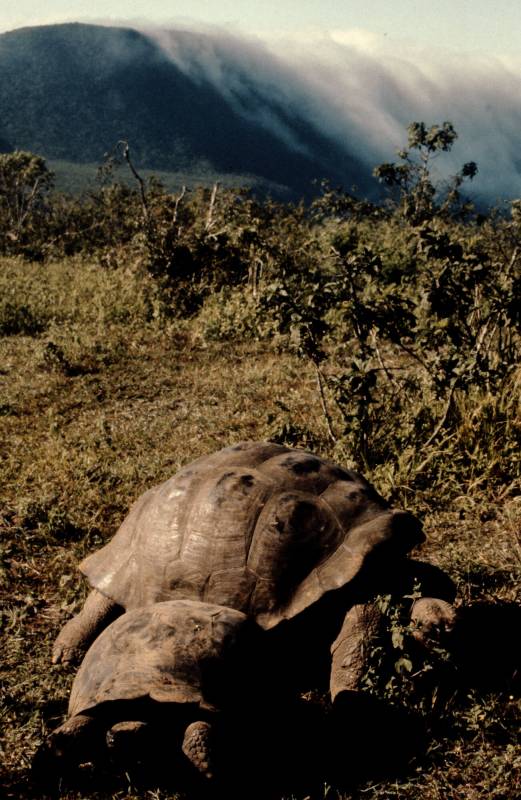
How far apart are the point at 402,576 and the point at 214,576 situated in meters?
0.86

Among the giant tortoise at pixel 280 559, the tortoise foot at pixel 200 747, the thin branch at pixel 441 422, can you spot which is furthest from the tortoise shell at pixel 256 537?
the thin branch at pixel 441 422

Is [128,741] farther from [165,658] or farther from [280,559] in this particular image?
[280,559]

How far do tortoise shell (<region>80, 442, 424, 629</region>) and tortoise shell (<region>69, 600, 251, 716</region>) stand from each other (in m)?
0.19

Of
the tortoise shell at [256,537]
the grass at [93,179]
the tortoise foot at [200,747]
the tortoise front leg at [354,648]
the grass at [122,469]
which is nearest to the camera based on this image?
the tortoise foot at [200,747]

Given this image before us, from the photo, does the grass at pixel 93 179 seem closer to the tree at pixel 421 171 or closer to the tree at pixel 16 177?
the tree at pixel 16 177

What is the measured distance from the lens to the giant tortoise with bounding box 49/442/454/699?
299 cm

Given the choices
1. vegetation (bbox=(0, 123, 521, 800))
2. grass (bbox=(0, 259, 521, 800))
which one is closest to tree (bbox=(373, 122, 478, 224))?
vegetation (bbox=(0, 123, 521, 800))

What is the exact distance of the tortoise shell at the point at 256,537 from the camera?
3.04 m

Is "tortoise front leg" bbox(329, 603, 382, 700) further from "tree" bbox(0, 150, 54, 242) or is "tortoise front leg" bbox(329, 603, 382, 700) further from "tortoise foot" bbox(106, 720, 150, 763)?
"tree" bbox(0, 150, 54, 242)

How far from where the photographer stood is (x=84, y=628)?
342cm

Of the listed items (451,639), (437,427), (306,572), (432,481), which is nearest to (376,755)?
(451,639)

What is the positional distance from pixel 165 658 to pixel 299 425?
11.0ft

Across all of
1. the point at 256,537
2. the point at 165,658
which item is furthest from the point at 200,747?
the point at 256,537

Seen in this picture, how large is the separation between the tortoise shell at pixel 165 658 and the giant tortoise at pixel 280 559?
8.4 inches
